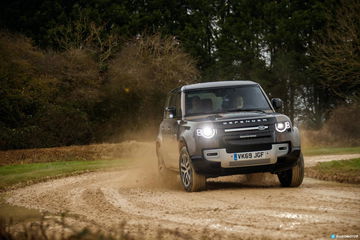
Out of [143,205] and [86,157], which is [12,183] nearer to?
[143,205]

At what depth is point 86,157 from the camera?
1176 inches

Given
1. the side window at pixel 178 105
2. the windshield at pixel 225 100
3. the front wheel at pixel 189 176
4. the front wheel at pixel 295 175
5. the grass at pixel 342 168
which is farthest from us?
the grass at pixel 342 168

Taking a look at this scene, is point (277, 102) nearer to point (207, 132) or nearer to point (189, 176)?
point (207, 132)

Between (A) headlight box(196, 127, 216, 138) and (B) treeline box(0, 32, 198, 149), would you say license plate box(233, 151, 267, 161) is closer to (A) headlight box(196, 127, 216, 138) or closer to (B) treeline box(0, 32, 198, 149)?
(A) headlight box(196, 127, 216, 138)

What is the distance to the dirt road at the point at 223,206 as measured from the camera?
7080 mm

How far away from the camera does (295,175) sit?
38.9ft

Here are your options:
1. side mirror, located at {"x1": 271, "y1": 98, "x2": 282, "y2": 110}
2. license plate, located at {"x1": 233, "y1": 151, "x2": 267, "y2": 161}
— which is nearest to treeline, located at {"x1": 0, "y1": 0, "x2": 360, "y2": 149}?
side mirror, located at {"x1": 271, "y1": 98, "x2": 282, "y2": 110}

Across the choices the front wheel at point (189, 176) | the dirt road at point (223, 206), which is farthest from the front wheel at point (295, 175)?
the front wheel at point (189, 176)

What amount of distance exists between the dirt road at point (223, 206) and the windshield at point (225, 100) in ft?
5.21

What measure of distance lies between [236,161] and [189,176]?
103 cm

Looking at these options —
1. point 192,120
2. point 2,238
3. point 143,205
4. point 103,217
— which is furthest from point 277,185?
point 2,238

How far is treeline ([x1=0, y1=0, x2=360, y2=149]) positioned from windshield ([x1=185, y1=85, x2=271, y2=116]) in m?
18.3

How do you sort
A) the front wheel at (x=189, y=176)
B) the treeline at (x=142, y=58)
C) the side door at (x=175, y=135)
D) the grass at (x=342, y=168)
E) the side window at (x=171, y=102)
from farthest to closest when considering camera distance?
1. the treeline at (x=142, y=58)
2. the grass at (x=342, y=168)
3. the side window at (x=171, y=102)
4. the side door at (x=175, y=135)
5. the front wheel at (x=189, y=176)

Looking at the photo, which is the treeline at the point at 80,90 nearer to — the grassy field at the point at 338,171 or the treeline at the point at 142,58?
the treeline at the point at 142,58
